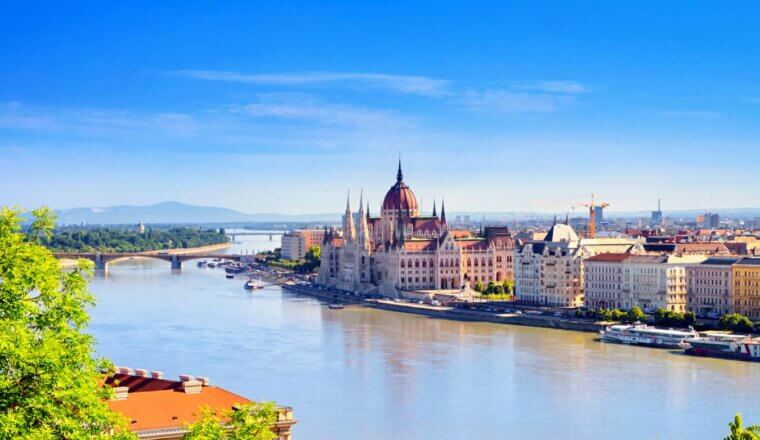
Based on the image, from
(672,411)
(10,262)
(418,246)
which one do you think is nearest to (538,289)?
(418,246)

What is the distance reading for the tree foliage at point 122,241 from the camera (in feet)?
309

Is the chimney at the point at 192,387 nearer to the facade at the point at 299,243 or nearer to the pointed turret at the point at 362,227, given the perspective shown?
the pointed turret at the point at 362,227

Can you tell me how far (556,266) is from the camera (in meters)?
43.8

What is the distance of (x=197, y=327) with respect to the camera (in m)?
37.0

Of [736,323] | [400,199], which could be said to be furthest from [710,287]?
[400,199]

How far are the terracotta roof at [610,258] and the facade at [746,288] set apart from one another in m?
4.38

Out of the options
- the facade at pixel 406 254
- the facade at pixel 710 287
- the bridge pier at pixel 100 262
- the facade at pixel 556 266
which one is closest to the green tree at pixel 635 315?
the facade at pixel 710 287

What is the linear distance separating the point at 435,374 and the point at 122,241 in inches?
3331

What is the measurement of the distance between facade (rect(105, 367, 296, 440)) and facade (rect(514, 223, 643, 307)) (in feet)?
103

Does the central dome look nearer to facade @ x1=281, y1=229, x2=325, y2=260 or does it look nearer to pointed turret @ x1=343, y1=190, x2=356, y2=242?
pointed turret @ x1=343, y1=190, x2=356, y2=242

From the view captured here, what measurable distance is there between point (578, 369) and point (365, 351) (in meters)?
6.55

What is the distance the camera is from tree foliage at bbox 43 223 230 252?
3705 inches

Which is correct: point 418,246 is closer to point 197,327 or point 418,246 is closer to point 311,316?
point 311,316

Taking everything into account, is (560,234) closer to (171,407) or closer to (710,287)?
(710,287)
